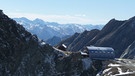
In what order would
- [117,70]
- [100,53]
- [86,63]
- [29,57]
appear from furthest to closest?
[100,53], [117,70], [86,63], [29,57]

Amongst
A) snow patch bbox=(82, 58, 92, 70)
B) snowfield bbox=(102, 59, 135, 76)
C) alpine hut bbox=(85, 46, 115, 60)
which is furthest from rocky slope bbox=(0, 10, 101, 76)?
alpine hut bbox=(85, 46, 115, 60)

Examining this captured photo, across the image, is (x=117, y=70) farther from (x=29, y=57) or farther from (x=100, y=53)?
(x=29, y=57)

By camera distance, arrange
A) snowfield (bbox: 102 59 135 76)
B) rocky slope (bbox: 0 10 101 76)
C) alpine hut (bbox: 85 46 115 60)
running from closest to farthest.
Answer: rocky slope (bbox: 0 10 101 76) → snowfield (bbox: 102 59 135 76) → alpine hut (bbox: 85 46 115 60)


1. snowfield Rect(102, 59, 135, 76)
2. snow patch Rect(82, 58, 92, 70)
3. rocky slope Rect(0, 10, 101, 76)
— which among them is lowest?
snowfield Rect(102, 59, 135, 76)

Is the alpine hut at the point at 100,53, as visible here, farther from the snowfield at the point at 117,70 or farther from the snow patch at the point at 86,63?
the snow patch at the point at 86,63

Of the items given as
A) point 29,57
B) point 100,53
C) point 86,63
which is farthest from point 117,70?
point 29,57

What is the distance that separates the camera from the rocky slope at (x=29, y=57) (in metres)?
124

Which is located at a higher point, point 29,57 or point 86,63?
point 29,57

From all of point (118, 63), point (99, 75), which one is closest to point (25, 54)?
point (99, 75)

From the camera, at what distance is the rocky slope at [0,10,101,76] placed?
408 feet

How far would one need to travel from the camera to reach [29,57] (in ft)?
440

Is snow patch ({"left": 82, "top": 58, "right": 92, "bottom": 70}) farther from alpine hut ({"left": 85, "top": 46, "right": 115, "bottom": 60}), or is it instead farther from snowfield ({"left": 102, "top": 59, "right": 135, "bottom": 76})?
alpine hut ({"left": 85, "top": 46, "right": 115, "bottom": 60})

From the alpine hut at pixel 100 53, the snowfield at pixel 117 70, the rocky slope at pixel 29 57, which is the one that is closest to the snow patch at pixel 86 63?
the rocky slope at pixel 29 57

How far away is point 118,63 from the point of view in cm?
17950
